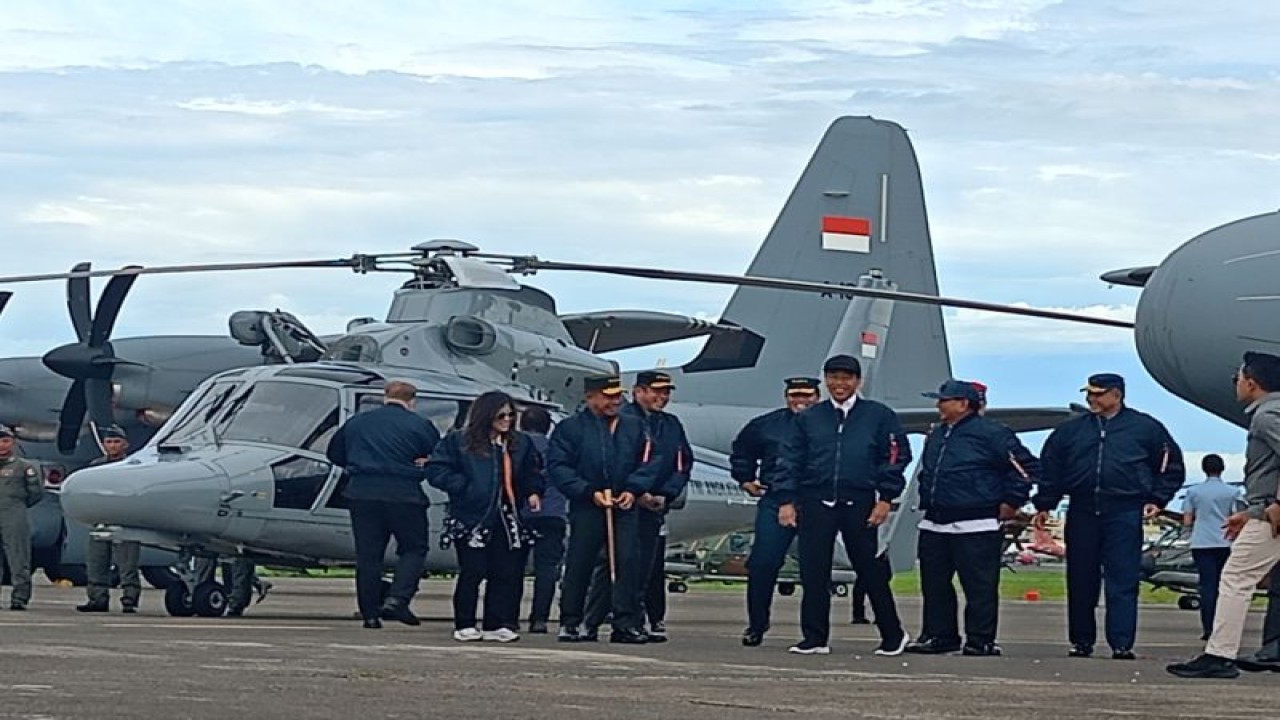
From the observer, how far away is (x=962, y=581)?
42.6ft

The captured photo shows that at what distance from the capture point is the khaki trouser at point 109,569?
17.6m

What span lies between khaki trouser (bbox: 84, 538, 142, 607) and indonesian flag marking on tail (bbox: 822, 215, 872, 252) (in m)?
13.8

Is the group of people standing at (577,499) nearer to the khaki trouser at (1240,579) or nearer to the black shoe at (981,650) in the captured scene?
the black shoe at (981,650)

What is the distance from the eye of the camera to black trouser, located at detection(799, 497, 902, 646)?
1261cm

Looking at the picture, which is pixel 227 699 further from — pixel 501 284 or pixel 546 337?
pixel 546 337

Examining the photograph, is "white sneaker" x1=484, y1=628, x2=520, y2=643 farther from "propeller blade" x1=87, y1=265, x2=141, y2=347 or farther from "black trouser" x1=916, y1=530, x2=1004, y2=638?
"propeller blade" x1=87, y1=265, x2=141, y2=347

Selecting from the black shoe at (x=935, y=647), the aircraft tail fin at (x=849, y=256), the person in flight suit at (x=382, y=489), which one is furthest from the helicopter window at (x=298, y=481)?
the aircraft tail fin at (x=849, y=256)

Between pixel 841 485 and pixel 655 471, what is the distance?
1.19 m

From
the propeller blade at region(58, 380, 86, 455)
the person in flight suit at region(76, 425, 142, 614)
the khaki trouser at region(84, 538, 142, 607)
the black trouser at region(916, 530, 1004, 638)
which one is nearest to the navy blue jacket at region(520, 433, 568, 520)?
the black trouser at region(916, 530, 1004, 638)

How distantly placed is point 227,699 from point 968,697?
283cm

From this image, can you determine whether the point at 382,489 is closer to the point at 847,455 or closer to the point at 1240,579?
the point at 847,455

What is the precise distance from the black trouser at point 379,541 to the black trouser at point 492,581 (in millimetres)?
1035

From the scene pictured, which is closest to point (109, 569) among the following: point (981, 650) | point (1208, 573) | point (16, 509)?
point (16, 509)

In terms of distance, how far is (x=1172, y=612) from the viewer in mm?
28859
